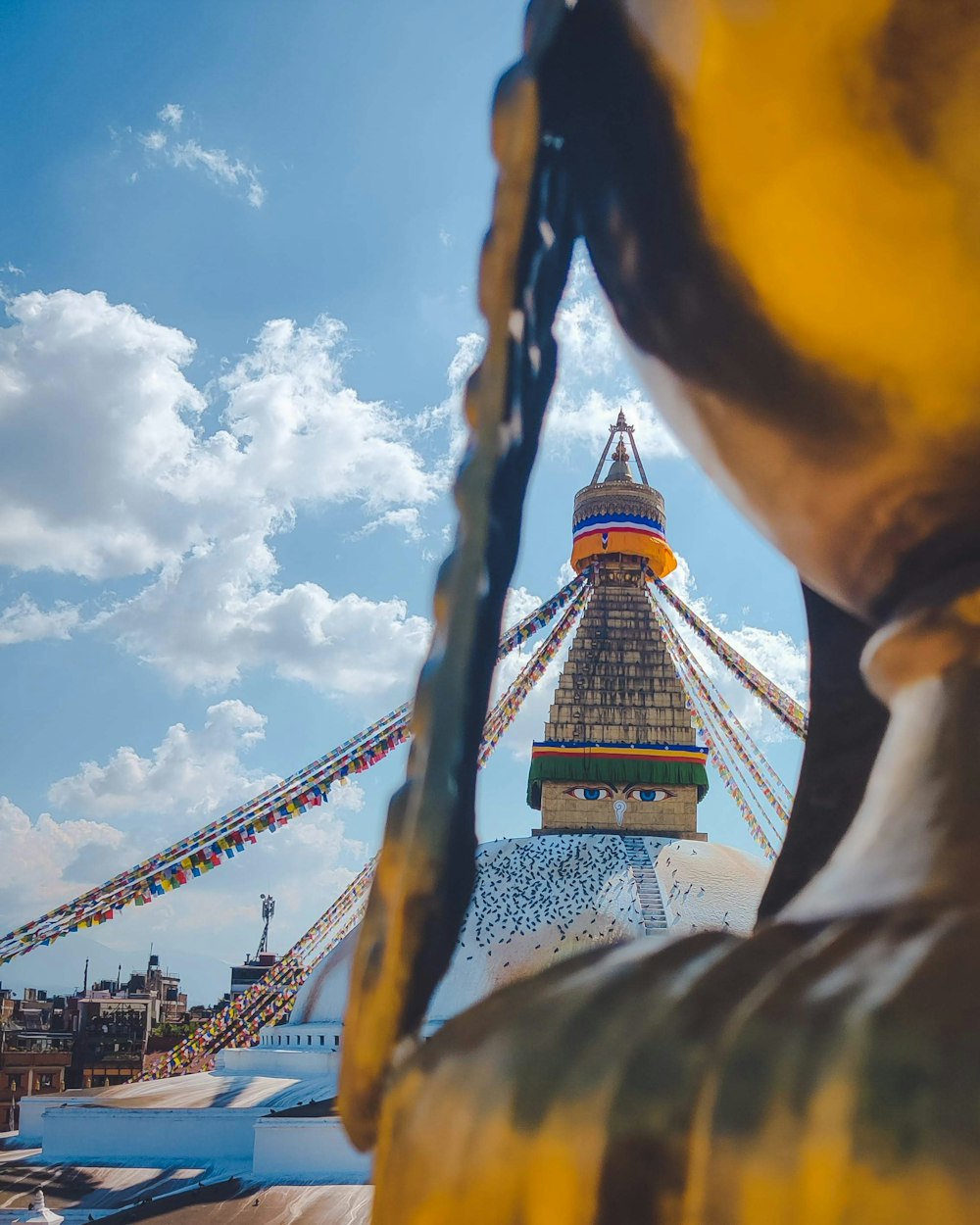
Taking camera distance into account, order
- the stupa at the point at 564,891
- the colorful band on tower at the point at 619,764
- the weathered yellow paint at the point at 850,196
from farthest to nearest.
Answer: the colorful band on tower at the point at 619,764
the stupa at the point at 564,891
the weathered yellow paint at the point at 850,196

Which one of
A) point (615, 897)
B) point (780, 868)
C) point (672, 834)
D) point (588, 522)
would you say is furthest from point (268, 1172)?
point (588, 522)

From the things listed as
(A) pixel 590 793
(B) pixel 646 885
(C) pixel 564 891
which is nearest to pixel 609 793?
(A) pixel 590 793

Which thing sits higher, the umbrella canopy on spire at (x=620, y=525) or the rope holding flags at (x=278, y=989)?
the umbrella canopy on spire at (x=620, y=525)

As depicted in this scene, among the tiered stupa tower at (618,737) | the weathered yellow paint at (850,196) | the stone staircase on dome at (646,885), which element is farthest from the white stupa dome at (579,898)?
the weathered yellow paint at (850,196)

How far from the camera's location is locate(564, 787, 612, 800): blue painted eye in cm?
1582

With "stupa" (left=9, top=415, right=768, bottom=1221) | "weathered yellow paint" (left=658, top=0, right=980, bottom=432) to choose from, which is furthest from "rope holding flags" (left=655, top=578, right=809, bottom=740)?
"weathered yellow paint" (left=658, top=0, right=980, bottom=432)

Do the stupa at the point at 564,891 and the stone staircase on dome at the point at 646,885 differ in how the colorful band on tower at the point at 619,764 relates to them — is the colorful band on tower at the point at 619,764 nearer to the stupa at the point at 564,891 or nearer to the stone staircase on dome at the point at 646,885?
the stupa at the point at 564,891

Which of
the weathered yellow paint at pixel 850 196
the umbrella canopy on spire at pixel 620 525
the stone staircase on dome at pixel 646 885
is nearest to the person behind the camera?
the weathered yellow paint at pixel 850 196

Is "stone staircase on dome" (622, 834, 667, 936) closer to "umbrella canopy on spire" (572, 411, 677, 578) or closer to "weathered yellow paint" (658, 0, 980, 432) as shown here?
"umbrella canopy on spire" (572, 411, 677, 578)

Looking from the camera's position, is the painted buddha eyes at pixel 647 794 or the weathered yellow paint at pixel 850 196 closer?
the weathered yellow paint at pixel 850 196

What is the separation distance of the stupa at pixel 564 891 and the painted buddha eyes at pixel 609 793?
20 millimetres

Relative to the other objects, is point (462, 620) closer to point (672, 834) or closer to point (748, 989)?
point (748, 989)

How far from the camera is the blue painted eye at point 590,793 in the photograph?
1582 cm

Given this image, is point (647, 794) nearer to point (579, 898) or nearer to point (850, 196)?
point (579, 898)
